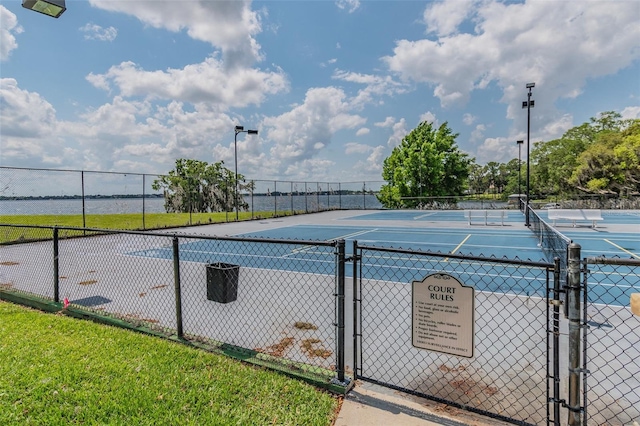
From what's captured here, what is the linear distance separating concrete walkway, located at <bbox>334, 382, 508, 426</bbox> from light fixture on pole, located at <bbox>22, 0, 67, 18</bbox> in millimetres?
5286

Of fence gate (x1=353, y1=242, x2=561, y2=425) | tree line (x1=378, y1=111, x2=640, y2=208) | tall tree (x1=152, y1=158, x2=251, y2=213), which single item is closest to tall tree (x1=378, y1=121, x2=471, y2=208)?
tree line (x1=378, y1=111, x2=640, y2=208)

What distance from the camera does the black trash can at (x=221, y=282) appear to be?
14.6 feet

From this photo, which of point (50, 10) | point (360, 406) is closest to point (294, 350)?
point (360, 406)

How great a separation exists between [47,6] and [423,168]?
1441 inches

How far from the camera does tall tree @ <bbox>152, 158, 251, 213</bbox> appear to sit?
22797mm

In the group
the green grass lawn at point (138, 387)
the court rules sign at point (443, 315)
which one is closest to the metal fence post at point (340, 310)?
the green grass lawn at point (138, 387)

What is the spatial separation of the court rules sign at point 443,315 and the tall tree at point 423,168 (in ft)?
111

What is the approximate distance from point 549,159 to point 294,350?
60.4 m

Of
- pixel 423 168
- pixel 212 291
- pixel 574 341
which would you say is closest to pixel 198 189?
pixel 423 168

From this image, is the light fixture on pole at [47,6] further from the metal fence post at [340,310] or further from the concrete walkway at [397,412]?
the concrete walkway at [397,412]

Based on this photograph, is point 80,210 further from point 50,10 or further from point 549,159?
point 549,159

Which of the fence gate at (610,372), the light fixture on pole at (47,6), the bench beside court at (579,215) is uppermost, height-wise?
the light fixture on pole at (47,6)

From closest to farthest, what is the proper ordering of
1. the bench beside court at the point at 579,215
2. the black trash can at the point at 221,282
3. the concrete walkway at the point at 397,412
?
the concrete walkway at the point at 397,412, the black trash can at the point at 221,282, the bench beside court at the point at 579,215

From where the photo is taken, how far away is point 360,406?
2873 millimetres
